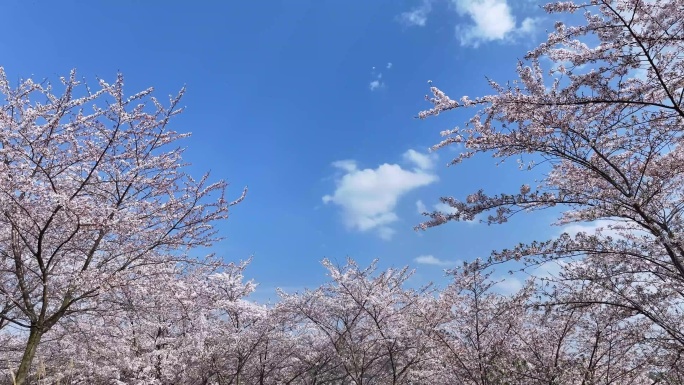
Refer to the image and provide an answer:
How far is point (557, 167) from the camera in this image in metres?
7.19

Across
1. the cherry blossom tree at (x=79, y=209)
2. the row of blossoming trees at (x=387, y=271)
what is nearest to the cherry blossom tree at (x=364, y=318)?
the row of blossoming trees at (x=387, y=271)

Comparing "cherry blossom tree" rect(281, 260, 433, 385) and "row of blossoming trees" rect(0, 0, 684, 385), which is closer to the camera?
"row of blossoming trees" rect(0, 0, 684, 385)

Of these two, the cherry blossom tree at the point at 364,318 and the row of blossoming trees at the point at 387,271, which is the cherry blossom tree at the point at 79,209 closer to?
the row of blossoming trees at the point at 387,271

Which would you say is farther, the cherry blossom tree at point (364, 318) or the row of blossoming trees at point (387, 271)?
the cherry blossom tree at point (364, 318)

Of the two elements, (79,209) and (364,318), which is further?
(364,318)

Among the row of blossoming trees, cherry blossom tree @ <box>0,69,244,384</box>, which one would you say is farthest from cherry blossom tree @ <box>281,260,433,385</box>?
cherry blossom tree @ <box>0,69,244,384</box>

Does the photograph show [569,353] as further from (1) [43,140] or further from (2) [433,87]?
(1) [43,140]

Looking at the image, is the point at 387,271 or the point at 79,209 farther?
the point at 387,271

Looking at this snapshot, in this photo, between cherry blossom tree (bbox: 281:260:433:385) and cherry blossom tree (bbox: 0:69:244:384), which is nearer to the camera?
cherry blossom tree (bbox: 0:69:244:384)

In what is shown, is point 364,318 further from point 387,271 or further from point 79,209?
point 79,209

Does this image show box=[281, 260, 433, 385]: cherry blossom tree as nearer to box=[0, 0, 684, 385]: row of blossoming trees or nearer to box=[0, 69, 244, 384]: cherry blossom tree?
box=[0, 0, 684, 385]: row of blossoming trees

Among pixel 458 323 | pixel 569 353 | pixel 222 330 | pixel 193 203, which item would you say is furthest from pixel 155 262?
pixel 569 353

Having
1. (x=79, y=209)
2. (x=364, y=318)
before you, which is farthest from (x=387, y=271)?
(x=79, y=209)

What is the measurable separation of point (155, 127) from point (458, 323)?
28.6 ft
